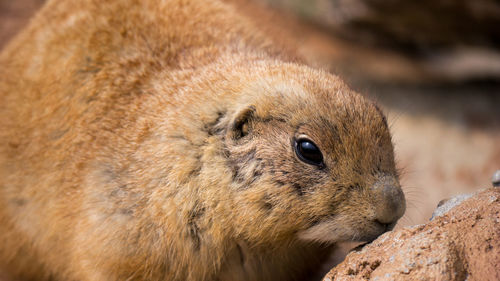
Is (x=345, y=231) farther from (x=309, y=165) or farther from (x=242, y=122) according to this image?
(x=242, y=122)

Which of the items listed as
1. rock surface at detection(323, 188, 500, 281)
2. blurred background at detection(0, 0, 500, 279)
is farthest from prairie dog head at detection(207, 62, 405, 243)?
blurred background at detection(0, 0, 500, 279)

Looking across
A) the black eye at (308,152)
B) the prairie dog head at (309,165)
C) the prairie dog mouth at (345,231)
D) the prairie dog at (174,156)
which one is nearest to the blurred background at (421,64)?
the prairie dog at (174,156)

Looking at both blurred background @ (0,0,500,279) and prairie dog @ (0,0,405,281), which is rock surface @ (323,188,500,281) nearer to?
prairie dog @ (0,0,405,281)

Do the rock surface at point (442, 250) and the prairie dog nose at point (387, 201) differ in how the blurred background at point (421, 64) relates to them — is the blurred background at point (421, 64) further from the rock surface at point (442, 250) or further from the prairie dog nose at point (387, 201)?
the rock surface at point (442, 250)

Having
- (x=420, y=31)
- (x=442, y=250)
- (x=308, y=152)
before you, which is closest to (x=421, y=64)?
(x=420, y=31)

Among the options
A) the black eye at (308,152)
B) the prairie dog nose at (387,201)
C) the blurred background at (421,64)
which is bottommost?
the prairie dog nose at (387,201)

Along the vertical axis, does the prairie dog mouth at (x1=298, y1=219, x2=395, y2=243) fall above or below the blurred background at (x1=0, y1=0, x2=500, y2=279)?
below
